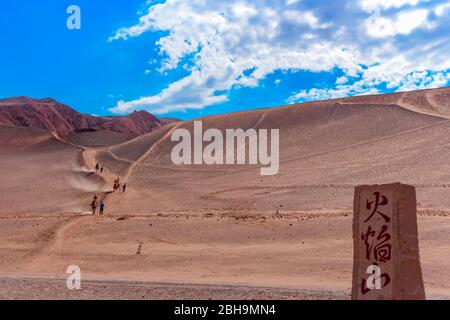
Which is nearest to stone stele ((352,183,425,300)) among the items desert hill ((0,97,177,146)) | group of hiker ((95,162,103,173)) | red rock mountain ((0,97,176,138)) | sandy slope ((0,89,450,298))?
sandy slope ((0,89,450,298))

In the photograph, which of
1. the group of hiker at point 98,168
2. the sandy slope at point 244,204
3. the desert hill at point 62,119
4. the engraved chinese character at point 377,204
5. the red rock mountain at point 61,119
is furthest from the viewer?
the red rock mountain at point 61,119

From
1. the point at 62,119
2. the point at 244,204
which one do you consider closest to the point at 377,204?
the point at 244,204

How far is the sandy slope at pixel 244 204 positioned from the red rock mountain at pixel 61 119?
70.9m

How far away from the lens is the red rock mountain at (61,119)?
132750 mm

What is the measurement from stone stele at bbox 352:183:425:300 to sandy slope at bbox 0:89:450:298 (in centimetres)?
427

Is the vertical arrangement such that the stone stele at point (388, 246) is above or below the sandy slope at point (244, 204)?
below

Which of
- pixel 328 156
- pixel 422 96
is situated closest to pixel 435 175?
pixel 328 156

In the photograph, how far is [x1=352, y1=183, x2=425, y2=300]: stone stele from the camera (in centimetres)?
880

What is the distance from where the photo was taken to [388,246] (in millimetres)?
8922

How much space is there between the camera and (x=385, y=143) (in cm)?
4628

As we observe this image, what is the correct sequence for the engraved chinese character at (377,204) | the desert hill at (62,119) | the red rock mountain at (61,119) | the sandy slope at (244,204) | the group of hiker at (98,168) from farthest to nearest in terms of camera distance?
the red rock mountain at (61,119)
the desert hill at (62,119)
the group of hiker at (98,168)
the sandy slope at (244,204)
the engraved chinese character at (377,204)

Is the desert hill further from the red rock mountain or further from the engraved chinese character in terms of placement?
the engraved chinese character

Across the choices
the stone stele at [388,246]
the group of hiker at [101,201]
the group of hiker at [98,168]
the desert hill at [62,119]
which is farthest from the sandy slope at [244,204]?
the desert hill at [62,119]

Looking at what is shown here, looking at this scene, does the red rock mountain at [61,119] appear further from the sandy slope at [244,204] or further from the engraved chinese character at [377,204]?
the engraved chinese character at [377,204]
